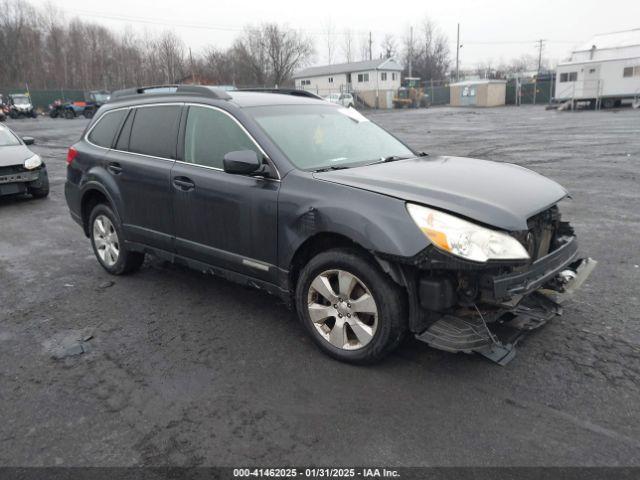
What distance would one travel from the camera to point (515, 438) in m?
2.73

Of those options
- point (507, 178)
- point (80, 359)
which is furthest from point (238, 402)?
point (507, 178)

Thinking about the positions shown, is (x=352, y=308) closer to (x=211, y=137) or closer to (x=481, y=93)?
(x=211, y=137)

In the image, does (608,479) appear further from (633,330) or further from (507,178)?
(507,178)

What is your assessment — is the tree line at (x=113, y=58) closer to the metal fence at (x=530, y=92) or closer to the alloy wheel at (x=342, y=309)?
the metal fence at (x=530, y=92)

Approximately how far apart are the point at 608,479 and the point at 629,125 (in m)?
23.7

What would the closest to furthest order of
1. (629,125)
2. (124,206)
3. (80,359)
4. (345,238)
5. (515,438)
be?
1. (515,438)
2. (345,238)
3. (80,359)
4. (124,206)
5. (629,125)

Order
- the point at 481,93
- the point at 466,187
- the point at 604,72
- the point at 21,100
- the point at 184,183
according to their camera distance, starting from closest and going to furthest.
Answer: the point at 466,187, the point at 184,183, the point at 604,72, the point at 21,100, the point at 481,93

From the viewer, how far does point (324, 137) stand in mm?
4281

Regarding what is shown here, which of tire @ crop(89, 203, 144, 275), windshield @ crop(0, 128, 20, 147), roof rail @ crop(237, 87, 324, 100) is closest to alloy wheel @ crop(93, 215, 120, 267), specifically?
tire @ crop(89, 203, 144, 275)

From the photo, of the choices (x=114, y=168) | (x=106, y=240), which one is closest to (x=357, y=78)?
(x=106, y=240)

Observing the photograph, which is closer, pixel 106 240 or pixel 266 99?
pixel 266 99

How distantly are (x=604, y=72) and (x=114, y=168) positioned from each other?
39124 mm

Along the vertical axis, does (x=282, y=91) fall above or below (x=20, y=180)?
above

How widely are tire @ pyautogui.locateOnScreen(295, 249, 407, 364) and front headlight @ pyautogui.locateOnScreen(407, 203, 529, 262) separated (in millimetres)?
432
